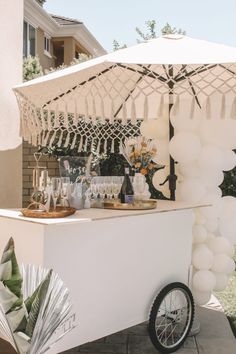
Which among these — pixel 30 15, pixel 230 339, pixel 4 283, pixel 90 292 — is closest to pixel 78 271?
pixel 90 292

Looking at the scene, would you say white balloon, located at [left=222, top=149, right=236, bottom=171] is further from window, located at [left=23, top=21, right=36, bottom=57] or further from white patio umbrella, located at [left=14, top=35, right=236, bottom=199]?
window, located at [left=23, top=21, right=36, bottom=57]

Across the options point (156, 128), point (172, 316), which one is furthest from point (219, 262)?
point (156, 128)

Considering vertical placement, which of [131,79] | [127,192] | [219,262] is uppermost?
[131,79]

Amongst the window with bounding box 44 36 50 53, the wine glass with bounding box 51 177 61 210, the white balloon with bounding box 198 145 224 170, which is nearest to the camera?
the wine glass with bounding box 51 177 61 210

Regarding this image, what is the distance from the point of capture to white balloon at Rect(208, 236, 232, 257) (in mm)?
4168

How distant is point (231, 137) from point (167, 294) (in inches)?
62.9

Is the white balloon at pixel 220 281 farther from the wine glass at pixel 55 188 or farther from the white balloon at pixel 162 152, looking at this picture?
the wine glass at pixel 55 188

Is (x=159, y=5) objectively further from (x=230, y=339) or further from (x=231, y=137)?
(x=230, y=339)

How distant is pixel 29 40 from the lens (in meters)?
15.4

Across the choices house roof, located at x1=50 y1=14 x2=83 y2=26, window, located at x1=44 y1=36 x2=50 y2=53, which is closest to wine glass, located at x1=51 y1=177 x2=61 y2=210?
window, located at x1=44 y1=36 x2=50 y2=53

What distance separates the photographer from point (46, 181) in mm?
3217

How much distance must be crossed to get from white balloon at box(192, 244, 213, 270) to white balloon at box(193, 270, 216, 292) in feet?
0.17

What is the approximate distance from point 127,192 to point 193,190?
72cm

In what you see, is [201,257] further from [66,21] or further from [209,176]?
[66,21]
